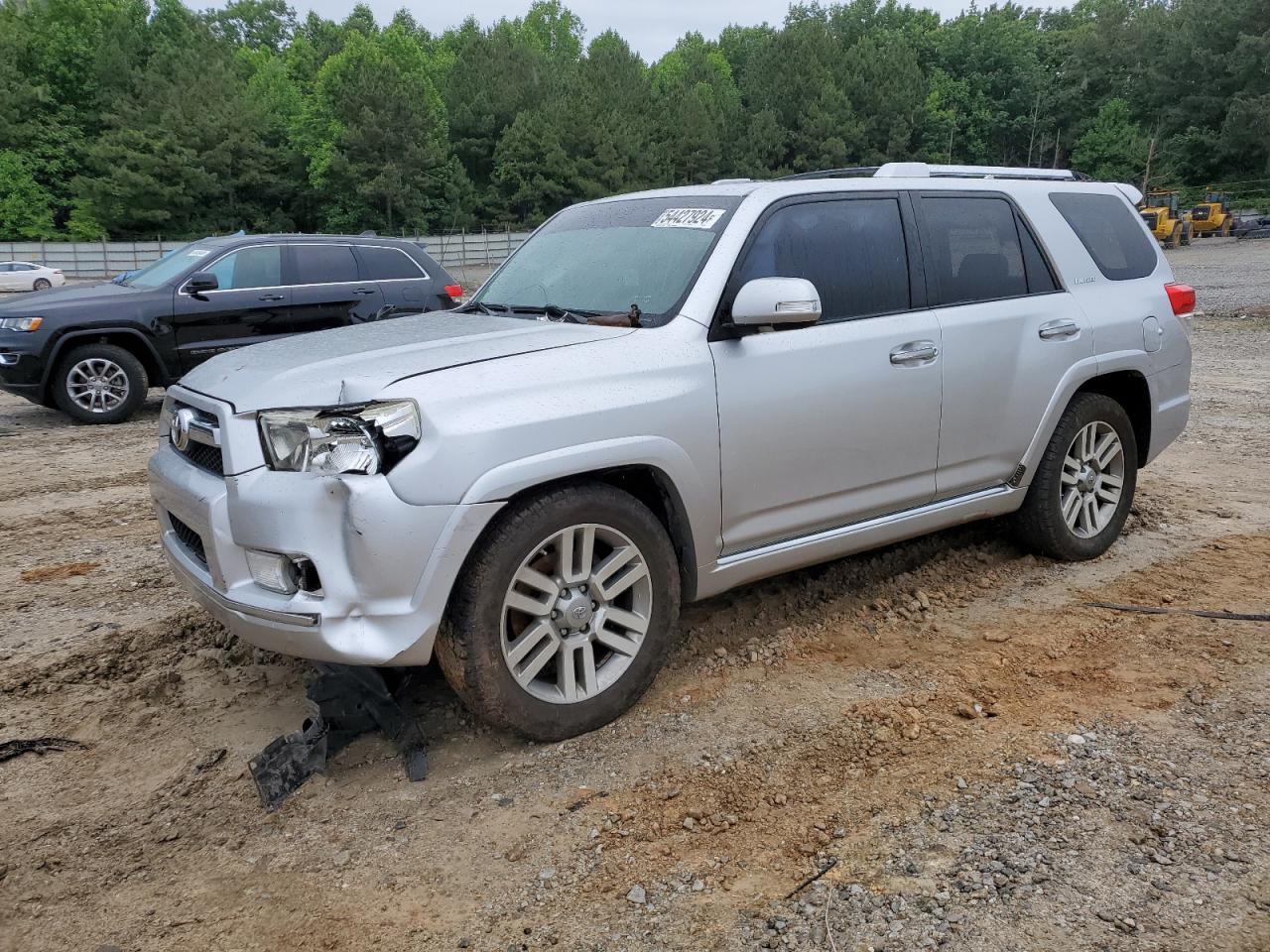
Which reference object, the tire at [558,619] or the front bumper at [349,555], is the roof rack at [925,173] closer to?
the tire at [558,619]

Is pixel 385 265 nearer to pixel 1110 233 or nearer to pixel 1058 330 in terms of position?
pixel 1110 233

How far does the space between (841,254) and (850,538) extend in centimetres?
118

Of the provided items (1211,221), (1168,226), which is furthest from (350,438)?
(1211,221)

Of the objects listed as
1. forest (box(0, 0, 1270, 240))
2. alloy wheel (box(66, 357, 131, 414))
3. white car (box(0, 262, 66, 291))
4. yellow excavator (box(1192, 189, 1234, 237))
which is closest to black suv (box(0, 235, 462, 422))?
alloy wheel (box(66, 357, 131, 414))

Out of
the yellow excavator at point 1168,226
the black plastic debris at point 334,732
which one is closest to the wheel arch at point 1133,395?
the black plastic debris at point 334,732

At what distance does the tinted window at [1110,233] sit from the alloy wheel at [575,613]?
314cm

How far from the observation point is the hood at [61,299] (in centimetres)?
909

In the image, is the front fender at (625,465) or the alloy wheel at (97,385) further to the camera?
the alloy wheel at (97,385)

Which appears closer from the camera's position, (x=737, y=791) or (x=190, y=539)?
(x=737, y=791)

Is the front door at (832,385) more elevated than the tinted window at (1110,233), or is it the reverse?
the tinted window at (1110,233)

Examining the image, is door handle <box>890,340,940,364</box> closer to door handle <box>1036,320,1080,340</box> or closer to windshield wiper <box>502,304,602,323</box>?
door handle <box>1036,320,1080,340</box>

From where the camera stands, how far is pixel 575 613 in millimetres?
3270

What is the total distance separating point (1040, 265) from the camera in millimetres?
4746

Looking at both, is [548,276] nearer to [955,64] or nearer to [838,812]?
[838,812]
